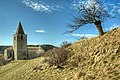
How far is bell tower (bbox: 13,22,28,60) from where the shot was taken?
103m

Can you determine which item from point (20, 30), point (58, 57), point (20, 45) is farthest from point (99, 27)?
point (20, 30)

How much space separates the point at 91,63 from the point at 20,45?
9293cm

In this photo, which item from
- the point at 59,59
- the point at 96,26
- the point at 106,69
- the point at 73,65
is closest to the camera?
the point at 106,69

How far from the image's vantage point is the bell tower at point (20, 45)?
103m

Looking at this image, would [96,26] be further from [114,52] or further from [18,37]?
[18,37]

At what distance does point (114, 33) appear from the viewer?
19.2m

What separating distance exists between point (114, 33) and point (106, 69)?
17.6 ft

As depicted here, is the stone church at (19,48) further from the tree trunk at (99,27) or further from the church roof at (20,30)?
the tree trunk at (99,27)

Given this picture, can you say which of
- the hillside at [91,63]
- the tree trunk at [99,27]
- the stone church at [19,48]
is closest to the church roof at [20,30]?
the stone church at [19,48]

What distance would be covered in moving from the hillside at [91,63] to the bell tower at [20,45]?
270ft

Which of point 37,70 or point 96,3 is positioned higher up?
point 96,3

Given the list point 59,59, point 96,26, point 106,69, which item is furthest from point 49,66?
point 106,69

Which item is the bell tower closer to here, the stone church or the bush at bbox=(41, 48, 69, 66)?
the stone church

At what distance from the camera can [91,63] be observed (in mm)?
16938
